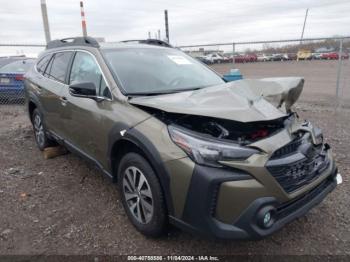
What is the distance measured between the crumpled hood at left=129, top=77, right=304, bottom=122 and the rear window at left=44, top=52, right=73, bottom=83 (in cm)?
176

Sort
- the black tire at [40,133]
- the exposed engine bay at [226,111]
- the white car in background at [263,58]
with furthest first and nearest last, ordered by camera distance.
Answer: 1. the white car in background at [263,58]
2. the black tire at [40,133]
3. the exposed engine bay at [226,111]

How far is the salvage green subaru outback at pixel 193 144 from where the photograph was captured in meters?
2.34

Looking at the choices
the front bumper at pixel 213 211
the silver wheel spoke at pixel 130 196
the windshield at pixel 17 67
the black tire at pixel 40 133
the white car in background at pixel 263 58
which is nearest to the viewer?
the front bumper at pixel 213 211

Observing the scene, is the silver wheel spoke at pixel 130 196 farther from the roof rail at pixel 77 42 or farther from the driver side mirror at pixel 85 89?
the roof rail at pixel 77 42

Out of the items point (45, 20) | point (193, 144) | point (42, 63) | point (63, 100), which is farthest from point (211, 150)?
point (45, 20)

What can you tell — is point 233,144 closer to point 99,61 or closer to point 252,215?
point 252,215

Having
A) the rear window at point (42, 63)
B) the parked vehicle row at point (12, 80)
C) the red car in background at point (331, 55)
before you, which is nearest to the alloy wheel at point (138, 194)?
the rear window at point (42, 63)

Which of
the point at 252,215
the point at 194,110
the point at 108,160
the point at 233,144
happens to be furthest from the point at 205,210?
the point at 108,160

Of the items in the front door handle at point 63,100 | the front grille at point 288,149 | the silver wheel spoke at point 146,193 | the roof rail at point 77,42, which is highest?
the roof rail at point 77,42

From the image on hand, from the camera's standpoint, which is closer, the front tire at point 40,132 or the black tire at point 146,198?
the black tire at point 146,198

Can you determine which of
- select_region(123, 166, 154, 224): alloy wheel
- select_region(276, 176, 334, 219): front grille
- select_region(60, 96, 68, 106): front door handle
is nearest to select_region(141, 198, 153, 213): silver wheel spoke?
select_region(123, 166, 154, 224): alloy wheel

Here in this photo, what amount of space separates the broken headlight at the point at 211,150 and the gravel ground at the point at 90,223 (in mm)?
637

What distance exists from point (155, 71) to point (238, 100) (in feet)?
4.16

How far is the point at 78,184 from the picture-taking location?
4.27 meters
